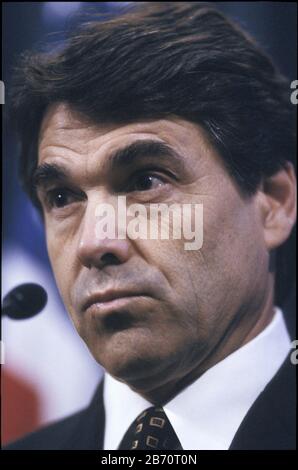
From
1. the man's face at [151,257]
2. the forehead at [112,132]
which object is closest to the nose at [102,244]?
the man's face at [151,257]

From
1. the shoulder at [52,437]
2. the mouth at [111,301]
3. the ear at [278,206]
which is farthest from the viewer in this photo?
the shoulder at [52,437]

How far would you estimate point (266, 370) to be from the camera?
1133 millimetres

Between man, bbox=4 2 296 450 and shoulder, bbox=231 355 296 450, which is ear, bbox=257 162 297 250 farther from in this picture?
shoulder, bbox=231 355 296 450

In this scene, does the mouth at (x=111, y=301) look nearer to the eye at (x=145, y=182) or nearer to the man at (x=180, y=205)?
the man at (x=180, y=205)

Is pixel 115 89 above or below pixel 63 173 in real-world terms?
above

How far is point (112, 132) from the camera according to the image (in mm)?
1083

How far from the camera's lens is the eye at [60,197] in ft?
3.69

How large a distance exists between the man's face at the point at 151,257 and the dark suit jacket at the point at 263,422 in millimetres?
97

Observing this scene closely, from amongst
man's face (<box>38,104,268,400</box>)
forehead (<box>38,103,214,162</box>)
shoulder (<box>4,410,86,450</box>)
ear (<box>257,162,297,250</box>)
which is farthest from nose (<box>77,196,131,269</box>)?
shoulder (<box>4,410,86,450</box>)

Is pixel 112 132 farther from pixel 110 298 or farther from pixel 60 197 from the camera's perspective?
pixel 110 298

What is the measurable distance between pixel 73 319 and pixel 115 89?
344 millimetres
